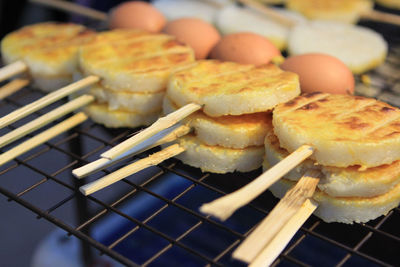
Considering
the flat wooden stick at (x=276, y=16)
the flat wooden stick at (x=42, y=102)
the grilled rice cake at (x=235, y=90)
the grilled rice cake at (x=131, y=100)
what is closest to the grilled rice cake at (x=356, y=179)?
the grilled rice cake at (x=235, y=90)

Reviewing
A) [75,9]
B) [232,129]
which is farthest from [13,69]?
[232,129]

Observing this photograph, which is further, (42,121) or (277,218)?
(42,121)

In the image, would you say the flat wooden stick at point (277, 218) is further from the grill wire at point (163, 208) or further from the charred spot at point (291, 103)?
the charred spot at point (291, 103)

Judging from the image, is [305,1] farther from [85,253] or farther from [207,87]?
[85,253]

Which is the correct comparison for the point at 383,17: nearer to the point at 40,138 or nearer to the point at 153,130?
the point at 153,130

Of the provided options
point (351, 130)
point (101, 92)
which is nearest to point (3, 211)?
point (101, 92)
